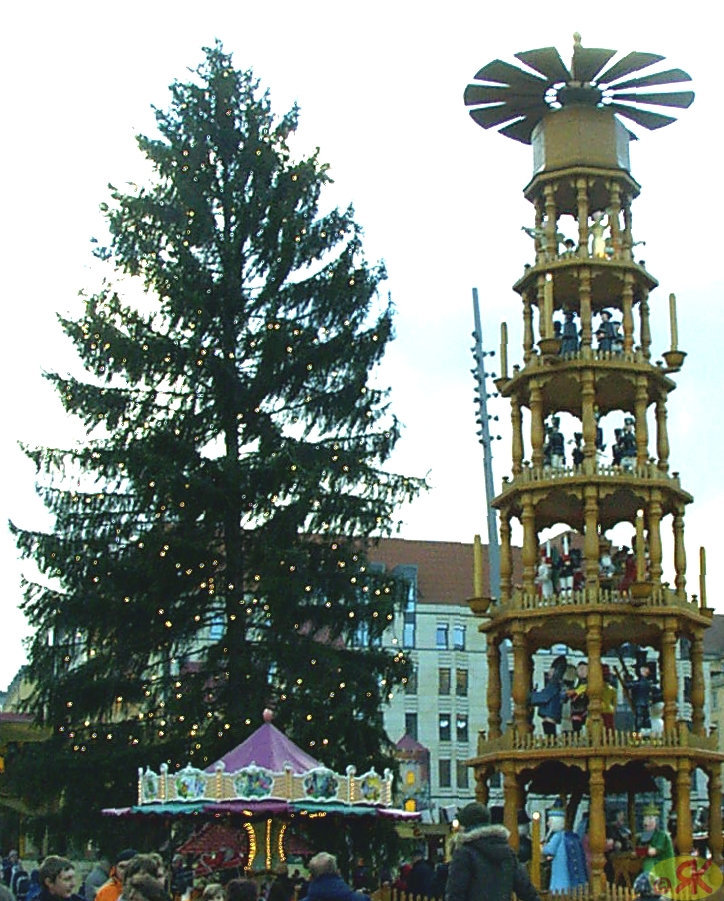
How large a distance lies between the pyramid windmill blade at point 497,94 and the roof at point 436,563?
4153 centimetres

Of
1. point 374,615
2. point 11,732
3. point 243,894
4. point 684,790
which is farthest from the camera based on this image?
point 11,732

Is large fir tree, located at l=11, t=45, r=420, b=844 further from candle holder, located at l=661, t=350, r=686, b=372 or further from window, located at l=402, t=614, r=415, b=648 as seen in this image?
window, located at l=402, t=614, r=415, b=648

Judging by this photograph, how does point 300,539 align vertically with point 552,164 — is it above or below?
below

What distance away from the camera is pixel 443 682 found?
71.4 m

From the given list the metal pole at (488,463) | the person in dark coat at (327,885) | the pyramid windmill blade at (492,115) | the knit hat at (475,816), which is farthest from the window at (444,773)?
the knit hat at (475,816)

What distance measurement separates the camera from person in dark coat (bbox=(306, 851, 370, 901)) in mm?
11320

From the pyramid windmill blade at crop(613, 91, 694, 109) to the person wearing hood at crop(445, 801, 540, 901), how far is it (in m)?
23.8

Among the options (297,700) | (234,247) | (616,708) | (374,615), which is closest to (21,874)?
(297,700)

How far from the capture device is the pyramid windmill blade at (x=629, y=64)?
31.2 m

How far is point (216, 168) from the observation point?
118 ft

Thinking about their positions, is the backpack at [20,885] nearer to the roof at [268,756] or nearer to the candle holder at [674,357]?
the roof at [268,756]

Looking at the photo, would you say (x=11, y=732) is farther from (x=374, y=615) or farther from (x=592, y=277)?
(x=592, y=277)

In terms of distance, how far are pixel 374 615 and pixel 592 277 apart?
8.38m

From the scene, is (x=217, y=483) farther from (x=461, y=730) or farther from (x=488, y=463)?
(x=461, y=730)
